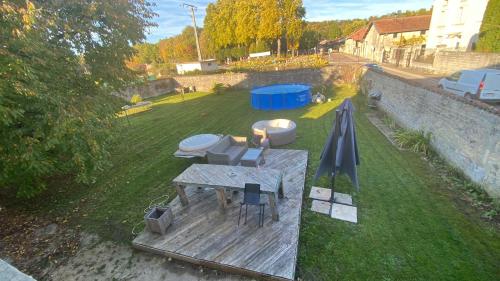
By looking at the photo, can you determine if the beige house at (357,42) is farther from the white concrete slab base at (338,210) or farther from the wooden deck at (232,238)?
the wooden deck at (232,238)

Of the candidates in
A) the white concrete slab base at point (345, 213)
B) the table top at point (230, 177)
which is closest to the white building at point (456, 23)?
the white concrete slab base at point (345, 213)

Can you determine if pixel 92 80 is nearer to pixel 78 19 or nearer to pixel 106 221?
pixel 78 19

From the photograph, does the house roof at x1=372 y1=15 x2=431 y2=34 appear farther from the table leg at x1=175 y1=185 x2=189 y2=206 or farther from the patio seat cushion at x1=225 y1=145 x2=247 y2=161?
the table leg at x1=175 y1=185 x2=189 y2=206

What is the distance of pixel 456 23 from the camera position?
2523 cm

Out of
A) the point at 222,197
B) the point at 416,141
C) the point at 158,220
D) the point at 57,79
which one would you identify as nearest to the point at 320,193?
the point at 222,197

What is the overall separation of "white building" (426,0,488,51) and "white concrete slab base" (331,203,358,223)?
27.8m

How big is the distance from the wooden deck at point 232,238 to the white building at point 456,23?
28519mm

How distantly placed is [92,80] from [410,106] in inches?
517

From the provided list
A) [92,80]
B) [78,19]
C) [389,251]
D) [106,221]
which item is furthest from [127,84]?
[389,251]

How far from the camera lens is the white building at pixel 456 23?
22864mm

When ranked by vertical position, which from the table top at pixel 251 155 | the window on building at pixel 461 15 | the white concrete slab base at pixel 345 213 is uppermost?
the window on building at pixel 461 15

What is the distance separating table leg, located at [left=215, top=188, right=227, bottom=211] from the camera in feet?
20.4

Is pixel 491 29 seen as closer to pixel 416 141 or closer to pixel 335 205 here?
pixel 416 141

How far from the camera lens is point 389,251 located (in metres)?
5.12
